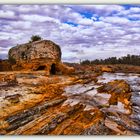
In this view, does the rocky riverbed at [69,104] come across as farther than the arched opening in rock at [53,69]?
No

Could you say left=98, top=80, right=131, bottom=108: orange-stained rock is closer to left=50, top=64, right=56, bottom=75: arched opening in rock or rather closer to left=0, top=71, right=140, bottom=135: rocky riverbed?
left=0, top=71, right=140, bottom=135: rocky riverbed

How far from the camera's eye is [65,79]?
11.0 feet

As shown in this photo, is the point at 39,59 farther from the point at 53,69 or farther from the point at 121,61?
the point at 121,61

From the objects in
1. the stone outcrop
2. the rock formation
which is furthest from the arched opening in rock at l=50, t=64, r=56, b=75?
the stone outcrop

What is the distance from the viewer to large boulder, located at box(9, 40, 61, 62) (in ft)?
10.8

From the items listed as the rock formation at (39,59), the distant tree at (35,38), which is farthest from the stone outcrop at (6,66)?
the distant tree at (35,38)

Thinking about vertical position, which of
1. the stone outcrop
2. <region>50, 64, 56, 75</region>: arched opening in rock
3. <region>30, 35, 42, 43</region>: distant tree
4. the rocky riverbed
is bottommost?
the rocky riverbed

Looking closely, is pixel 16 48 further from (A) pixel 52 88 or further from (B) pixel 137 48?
(B) pixel 137 48

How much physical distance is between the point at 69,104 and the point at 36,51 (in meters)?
0.56

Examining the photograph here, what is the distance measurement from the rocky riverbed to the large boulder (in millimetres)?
139

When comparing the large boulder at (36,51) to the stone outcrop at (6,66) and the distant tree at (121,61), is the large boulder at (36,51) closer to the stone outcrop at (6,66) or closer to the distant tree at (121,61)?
the stone outcrop at (6,66)

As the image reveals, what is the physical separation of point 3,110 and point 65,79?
1.98 ft

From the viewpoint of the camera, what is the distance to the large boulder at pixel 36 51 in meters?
3.29

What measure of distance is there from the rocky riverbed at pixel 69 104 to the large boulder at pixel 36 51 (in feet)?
0.46
